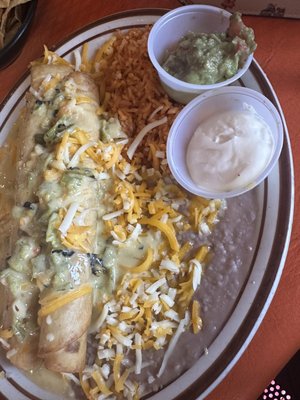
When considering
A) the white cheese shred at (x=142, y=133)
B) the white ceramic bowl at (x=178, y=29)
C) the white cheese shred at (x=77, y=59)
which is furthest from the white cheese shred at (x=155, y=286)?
the white cheese shred at (x=77, y=59)

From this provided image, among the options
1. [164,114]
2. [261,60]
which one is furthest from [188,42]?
[261,60]

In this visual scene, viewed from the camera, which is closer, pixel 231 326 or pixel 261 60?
pixel 231 326

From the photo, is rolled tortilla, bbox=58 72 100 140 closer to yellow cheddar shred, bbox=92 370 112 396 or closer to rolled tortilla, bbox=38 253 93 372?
rolled tortilla, bbox=38 253 93 372

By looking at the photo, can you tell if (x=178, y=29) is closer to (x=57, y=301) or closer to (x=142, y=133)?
(x=142, y=133)

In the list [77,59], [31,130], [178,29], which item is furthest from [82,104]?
[178,29]

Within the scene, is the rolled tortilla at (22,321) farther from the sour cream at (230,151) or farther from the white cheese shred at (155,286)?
the sour cream at (230,151)

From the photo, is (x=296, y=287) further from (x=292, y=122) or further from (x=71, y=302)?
(x=71, y=302)

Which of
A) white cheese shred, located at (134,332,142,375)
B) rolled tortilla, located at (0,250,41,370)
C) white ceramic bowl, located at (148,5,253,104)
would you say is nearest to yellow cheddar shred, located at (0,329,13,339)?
rolled tortilla, located at (0,250,41,370)
